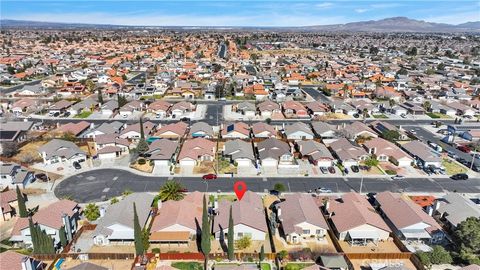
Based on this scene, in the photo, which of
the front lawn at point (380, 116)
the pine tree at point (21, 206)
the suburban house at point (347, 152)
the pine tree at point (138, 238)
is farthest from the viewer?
the front lawn at point (380, 116)

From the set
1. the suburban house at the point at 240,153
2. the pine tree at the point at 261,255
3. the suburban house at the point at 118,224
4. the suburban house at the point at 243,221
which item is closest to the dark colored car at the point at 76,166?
the suburban house at the point at 118,224

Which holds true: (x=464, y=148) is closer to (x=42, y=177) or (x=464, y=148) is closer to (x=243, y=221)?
(x=243, y=221)

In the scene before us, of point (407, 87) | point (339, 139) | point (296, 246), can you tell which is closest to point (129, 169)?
point (296, 246)

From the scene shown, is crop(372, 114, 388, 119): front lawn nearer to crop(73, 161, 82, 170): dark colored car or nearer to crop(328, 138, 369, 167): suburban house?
crop(328, 138, 369, 167): suburban house

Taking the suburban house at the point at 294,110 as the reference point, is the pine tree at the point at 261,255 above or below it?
below

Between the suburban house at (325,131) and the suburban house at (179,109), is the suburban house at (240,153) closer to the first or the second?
the suburban house at (325,131)

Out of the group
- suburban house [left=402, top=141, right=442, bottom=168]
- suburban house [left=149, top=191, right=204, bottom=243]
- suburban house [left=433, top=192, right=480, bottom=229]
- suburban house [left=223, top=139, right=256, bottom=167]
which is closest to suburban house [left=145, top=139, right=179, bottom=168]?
suburban house [left=223, top=139, right=256, bottom=167]

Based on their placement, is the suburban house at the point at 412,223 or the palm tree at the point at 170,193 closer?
the suburban house at the point at 412,223
